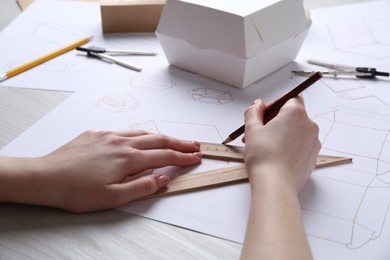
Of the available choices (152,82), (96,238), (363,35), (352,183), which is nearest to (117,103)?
(152,82)

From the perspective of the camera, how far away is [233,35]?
2.58ft

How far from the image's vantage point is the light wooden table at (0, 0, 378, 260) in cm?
51

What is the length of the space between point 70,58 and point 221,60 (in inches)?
14.8

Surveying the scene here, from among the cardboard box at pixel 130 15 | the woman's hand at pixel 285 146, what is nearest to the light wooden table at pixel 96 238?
the woman's hand at pixel 285 146

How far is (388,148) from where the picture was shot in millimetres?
671

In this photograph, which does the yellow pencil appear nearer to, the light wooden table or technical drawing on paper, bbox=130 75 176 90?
technical drawing on paper, bbox=130 75 176 90

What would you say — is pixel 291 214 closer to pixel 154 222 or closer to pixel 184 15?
pixel 154 222

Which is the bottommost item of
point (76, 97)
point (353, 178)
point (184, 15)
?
point (353, 178)

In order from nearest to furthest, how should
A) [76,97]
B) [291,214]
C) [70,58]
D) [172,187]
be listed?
[291,214] → [172,187] → [76,97] → [70,58]

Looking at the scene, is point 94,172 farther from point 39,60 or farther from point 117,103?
point 39,60

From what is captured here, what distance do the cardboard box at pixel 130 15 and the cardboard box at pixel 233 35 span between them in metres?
0.19

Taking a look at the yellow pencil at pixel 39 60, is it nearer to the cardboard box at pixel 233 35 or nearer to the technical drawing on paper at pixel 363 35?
the cardboard box at pixel 233 35

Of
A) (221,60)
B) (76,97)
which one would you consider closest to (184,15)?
(221,60)

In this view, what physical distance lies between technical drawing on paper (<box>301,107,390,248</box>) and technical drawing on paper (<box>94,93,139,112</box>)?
345 mm
